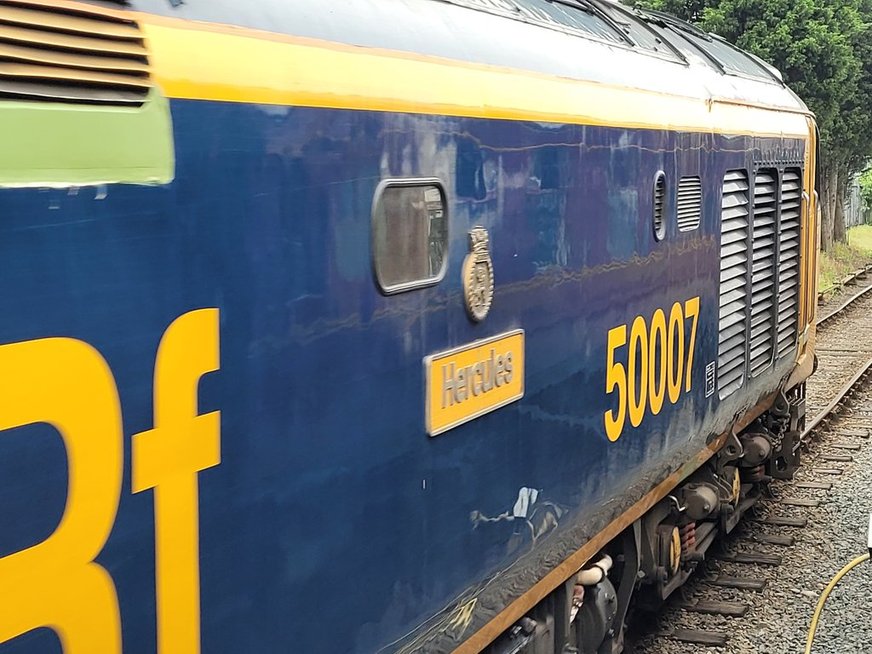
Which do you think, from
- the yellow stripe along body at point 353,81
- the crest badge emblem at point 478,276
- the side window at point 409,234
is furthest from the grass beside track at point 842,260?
the side window at point 409,234

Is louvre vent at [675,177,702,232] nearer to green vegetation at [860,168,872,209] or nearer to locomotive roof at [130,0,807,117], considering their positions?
locomotive roof at [130,0,807,117]

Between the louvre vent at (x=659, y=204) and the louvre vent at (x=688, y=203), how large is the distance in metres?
0.22

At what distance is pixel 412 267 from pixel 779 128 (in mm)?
5210

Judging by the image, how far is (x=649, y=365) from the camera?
5066 millimetres

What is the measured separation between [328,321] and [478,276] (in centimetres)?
85

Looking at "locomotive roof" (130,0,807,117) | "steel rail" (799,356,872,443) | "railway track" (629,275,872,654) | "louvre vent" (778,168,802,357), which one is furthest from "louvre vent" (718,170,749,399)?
"steel rail" (799,356,872,443)

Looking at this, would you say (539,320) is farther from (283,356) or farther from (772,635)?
(772,635)

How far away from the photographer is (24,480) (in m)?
1.75

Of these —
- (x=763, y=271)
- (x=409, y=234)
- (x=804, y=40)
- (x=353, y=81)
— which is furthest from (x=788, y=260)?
(x=804, y=40)

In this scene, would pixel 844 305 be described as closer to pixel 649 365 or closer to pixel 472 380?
pixel 649 365

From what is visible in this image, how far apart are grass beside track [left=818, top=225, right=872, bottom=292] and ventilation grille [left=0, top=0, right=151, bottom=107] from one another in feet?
70.4

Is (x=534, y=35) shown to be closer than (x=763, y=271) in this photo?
Yes

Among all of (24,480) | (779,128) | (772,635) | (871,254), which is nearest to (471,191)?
(24,480)

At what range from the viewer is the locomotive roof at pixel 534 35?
8.29ft
